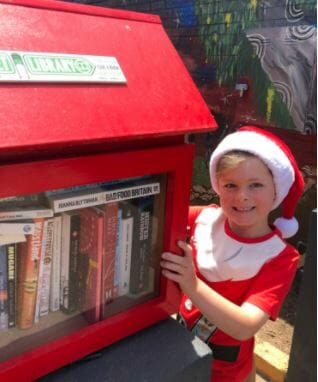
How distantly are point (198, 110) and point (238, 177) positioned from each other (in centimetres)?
25

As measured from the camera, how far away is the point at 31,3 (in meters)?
0.83

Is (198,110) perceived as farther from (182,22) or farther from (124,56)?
(182,22)

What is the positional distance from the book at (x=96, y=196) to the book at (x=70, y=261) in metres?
0.06

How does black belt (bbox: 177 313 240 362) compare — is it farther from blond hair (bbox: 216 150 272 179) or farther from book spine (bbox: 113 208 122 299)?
blond hair (bbox: 216 150 272 179)

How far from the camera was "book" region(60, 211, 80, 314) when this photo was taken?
0.96 meters

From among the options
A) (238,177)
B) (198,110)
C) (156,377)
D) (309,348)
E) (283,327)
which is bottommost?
(283,327)

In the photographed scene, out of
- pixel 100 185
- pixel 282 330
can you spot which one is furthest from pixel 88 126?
pixel 282 330

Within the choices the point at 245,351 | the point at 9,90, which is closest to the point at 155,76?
the point at 9,90

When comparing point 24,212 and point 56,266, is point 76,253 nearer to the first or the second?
point 56,266

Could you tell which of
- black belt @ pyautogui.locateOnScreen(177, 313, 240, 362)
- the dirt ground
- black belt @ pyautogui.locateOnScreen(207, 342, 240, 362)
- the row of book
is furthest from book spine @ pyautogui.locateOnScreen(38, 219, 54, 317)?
the dirt ground

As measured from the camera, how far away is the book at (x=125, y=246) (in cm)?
103

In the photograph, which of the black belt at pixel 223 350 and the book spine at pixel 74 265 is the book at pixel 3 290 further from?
the black belt at pixel 223 350

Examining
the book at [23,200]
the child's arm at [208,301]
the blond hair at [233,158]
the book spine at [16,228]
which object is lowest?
the child's arm at [208,301]

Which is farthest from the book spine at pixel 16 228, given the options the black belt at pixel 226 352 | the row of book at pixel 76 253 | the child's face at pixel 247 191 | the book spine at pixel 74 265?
the black belt at pixel 226 352
